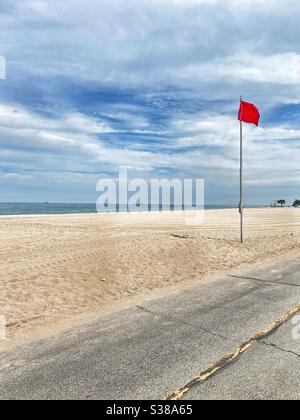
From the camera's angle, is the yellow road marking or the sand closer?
the yellow road marking

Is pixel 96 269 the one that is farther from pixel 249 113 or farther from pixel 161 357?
pixel 249 113

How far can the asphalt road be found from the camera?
4500 millimetres

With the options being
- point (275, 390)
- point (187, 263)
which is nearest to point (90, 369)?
point (275, 390)

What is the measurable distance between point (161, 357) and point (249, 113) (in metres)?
17.4

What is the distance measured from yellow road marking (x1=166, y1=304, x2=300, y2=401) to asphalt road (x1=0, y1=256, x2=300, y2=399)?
0.08 meters

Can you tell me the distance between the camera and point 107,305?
879 cm

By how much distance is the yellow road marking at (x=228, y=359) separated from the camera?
4.44 m

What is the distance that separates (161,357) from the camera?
17.9 ft

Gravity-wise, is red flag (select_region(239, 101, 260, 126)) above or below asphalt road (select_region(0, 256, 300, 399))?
above
